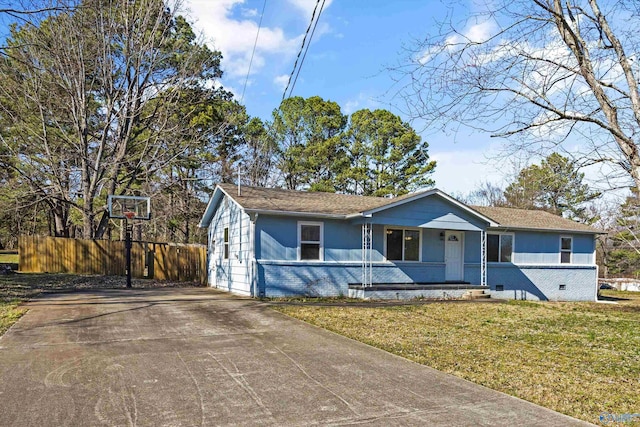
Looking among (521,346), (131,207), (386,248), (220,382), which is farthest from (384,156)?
(220,382)

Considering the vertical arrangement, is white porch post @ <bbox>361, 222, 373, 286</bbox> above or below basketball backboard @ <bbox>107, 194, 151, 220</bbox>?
below

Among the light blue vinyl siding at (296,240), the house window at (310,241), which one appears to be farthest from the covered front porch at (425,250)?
the house window at (310,241)

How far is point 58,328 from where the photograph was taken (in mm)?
8047

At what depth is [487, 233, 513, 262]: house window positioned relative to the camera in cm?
1842

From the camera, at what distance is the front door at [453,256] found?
1720 centimetres

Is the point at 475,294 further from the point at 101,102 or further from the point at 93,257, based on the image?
the point at 101,102

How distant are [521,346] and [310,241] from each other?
8107 mm

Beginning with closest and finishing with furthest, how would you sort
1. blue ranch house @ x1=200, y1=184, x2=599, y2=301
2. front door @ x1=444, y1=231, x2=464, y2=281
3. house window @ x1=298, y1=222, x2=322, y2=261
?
blue ranch house @ x1=200, y1=184, x2=599, y2=301 < house window @ x1=298, y1=222, x2=322, y2=261 < front door @ x1=444, y1=231, x2=464, y2=281

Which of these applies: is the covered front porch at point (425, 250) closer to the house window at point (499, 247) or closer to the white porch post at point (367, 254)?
the white porch post at point (367, 254)

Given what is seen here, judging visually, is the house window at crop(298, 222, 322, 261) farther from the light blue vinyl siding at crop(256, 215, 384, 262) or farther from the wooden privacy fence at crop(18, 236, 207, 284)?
the wooden privacy fence at crop(18, 236, 207, 284)

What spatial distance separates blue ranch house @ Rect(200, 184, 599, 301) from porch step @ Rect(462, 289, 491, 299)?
0.41 feet

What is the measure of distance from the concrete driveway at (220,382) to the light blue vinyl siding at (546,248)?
524 inches

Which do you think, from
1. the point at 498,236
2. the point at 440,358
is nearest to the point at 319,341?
the point at 440,358

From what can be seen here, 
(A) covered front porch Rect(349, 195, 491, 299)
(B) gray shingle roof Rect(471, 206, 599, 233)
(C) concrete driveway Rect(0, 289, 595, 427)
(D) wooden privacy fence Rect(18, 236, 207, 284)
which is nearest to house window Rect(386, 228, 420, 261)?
(A) covered front porch Rect(349, 195, 491, 299)
